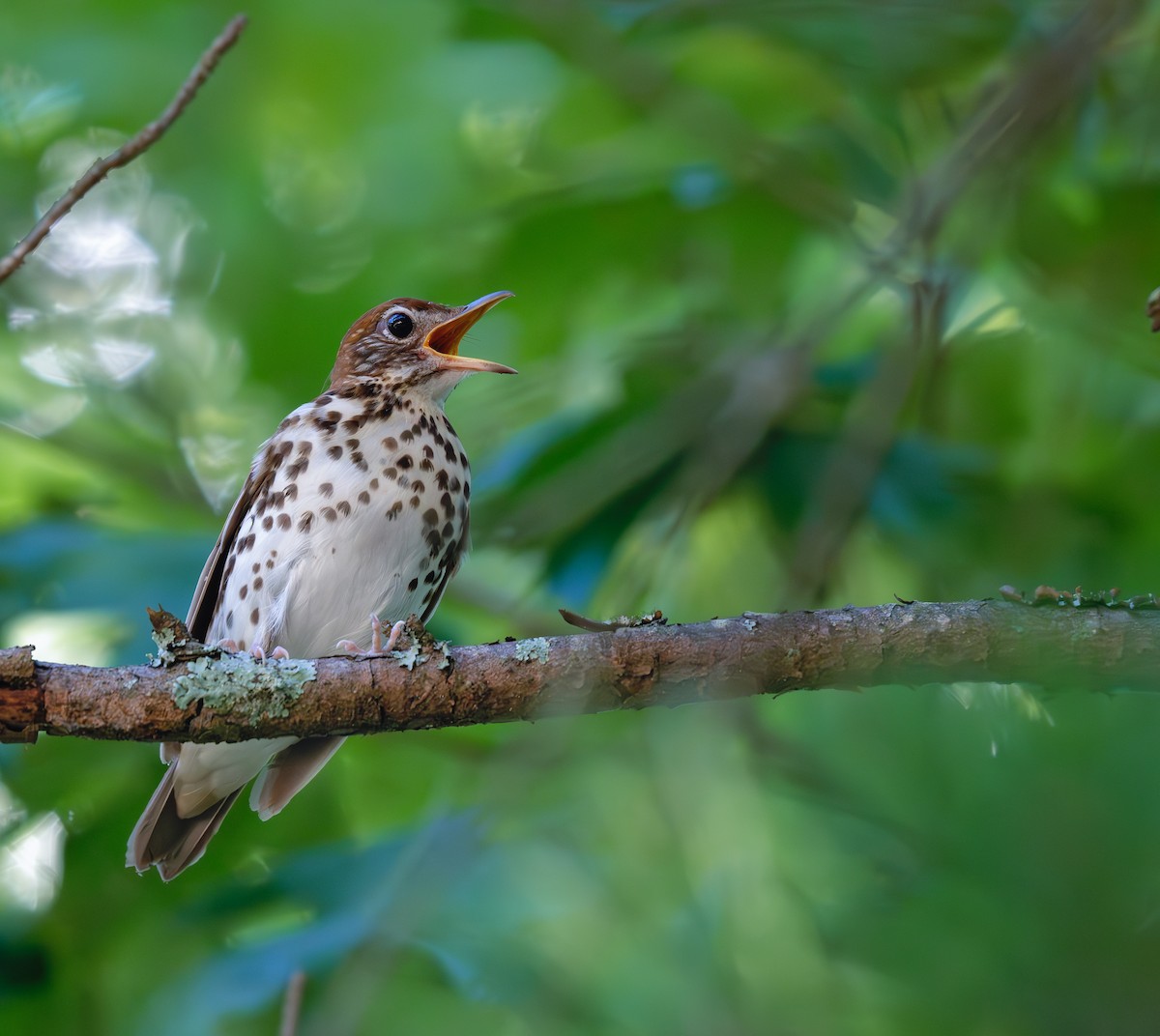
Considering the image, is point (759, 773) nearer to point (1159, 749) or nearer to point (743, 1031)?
point (743, 1031)

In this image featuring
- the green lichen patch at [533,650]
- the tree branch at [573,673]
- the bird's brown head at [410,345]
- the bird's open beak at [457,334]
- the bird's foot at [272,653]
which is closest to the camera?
the tree branch at [573,673]

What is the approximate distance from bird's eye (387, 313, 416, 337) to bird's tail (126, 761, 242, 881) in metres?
1.80

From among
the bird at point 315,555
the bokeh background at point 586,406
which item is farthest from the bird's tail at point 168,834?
the bokeh background at point 586,406

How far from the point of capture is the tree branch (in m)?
3.06

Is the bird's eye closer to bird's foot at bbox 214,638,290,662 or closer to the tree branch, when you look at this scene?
bird's foot at bbox 214,638,290,662

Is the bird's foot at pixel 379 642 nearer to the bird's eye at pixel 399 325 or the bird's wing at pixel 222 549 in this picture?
the bird's wing at pixel 222 549

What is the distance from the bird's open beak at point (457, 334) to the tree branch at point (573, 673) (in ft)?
5.66

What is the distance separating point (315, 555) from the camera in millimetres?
4625

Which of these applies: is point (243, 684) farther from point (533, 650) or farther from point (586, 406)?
point (586, 406)

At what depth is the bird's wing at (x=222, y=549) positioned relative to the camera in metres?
4.86

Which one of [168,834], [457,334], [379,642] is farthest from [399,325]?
[168,834]

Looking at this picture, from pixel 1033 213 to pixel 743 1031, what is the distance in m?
3.53

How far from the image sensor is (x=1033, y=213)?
17.8 ft

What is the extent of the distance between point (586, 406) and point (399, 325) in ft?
2.95
